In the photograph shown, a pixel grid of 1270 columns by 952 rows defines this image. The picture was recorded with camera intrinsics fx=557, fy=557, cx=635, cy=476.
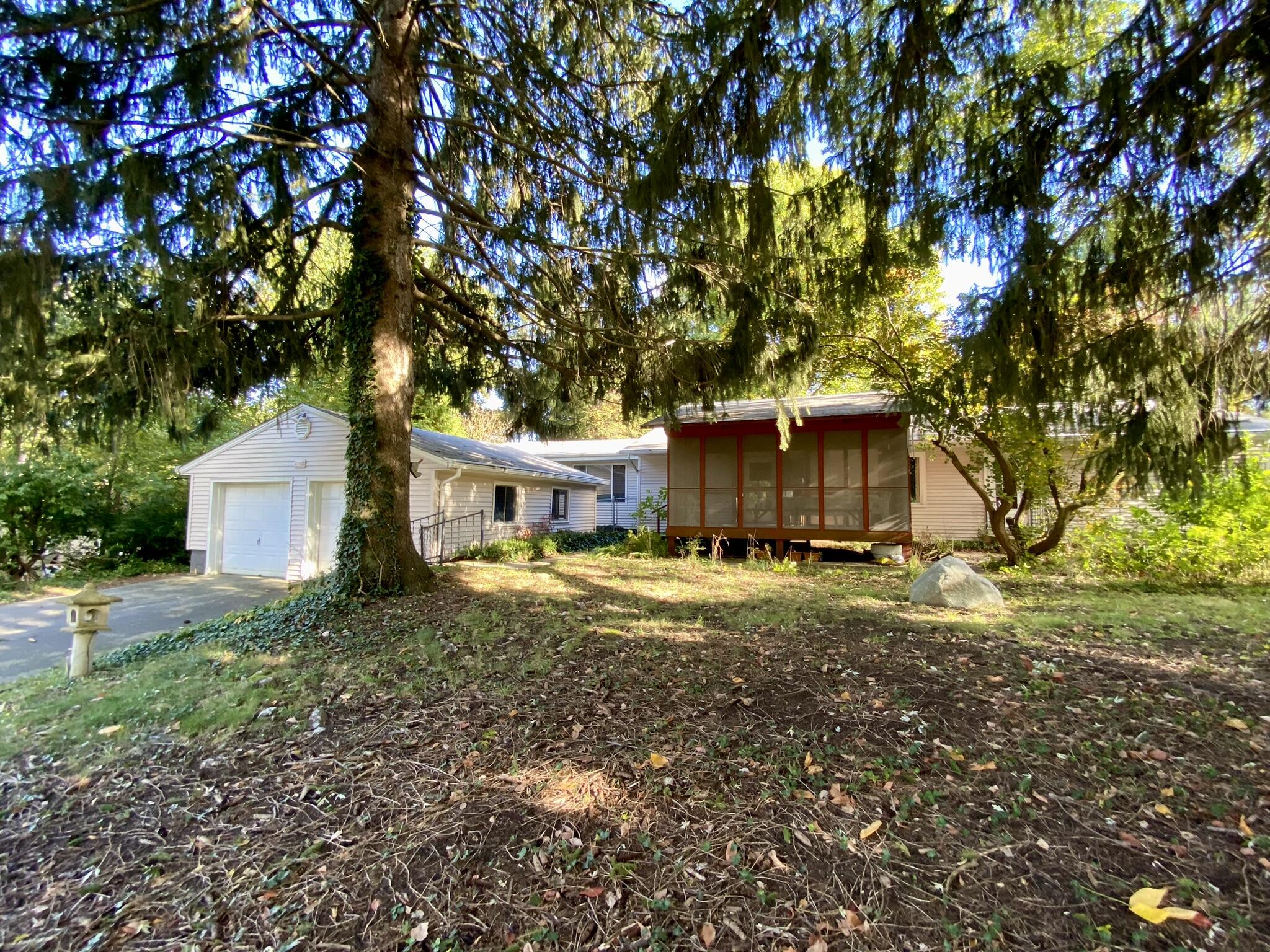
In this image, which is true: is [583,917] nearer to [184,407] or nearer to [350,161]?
[184,407]

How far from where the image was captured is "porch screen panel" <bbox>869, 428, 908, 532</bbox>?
1123 centimetres

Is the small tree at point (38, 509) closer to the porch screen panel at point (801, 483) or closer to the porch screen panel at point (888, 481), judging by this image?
the porch screen panel at point (801, 483)

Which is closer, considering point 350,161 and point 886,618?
point 886,618

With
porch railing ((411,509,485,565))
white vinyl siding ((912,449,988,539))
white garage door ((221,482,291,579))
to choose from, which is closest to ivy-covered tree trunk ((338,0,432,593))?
porch railing ((411,509,485,565))

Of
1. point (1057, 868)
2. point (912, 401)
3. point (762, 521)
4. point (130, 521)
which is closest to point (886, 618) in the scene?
point (912, 401)

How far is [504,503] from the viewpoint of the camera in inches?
601

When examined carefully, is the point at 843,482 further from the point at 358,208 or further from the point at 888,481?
the point at 358,208

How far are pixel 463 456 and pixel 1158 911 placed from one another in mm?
12858

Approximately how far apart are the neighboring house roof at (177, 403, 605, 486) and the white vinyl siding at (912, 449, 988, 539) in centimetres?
1005

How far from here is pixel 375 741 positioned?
3.20 meters

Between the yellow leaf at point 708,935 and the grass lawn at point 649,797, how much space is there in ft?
0.04

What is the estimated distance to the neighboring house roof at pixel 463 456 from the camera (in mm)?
12312

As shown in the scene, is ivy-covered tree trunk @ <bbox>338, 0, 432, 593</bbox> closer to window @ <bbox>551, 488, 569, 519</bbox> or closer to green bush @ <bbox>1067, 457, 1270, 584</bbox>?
green bush @ <bbox>1067, 457, 1270, 584</bbox>

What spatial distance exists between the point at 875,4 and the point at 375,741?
525cm
